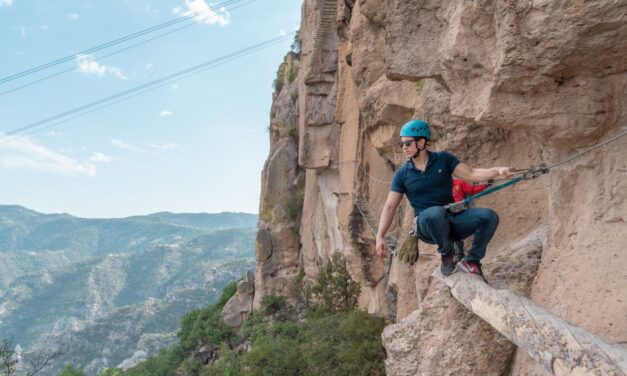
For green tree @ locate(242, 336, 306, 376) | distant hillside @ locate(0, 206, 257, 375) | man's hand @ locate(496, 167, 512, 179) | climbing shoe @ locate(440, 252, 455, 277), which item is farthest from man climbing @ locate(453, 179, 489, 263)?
distant hillside @ locate(0, 206, 257, 375)

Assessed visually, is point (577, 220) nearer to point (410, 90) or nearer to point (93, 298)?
point (410, 90)

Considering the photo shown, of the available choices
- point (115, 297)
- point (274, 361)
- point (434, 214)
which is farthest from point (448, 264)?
point (115, 297)

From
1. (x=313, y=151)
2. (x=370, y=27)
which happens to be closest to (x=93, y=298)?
(x=313, y=151)

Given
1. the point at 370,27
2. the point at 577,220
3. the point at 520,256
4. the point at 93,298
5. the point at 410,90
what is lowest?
the point at 93,298

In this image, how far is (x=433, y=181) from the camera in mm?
4242

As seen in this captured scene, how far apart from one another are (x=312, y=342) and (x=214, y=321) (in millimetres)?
18801

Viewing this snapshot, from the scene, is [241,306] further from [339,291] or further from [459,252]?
[459,252]

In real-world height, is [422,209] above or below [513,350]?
above

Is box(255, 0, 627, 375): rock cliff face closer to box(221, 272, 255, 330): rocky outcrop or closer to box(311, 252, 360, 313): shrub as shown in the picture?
box(311, 252, 360, 313): shrub

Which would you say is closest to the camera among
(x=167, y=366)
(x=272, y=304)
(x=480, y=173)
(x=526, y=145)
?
(x=480, y=173)

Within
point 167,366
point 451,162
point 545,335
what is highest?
point 451,162

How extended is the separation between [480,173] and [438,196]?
46 cm

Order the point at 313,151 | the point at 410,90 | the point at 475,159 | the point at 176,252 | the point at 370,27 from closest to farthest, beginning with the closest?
the point at 475,159 → the point at 410,90 → the point at 370,27 → the point at 313,151 → the point at 176,252

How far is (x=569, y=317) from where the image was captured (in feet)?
12.7
